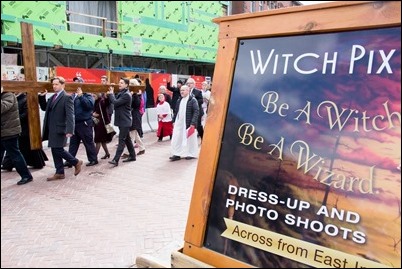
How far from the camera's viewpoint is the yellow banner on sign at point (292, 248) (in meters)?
1.67

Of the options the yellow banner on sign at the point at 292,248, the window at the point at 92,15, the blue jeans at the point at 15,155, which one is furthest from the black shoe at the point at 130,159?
the window at the point at 92,15

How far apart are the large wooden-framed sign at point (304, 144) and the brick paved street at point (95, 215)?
0.75 metres

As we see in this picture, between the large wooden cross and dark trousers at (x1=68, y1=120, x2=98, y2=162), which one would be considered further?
dark trousers at (x1=68, y1=120, x2=98, y2=162)

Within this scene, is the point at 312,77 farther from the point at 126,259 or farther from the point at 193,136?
the point at 193,136

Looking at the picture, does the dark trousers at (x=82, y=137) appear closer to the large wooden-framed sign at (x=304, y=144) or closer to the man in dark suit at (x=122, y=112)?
the man in dark suit at (x=122, y=112)

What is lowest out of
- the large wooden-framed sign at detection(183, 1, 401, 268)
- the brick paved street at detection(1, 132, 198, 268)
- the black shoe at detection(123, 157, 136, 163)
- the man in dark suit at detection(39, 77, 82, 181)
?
the black shoe at detection(123, 157, 136, 163)

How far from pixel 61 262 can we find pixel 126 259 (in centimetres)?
108

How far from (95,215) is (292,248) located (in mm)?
2986

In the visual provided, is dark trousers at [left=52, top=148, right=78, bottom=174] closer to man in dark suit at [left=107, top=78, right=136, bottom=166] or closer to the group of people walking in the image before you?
the group of people walking

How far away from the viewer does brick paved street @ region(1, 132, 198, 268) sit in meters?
2.18

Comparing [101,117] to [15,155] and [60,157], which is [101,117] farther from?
[15,155]

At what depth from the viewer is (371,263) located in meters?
1.62

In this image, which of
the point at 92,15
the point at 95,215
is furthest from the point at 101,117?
the point at 92,15

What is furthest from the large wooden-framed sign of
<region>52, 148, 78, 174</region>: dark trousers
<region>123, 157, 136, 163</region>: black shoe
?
<region>123, 157, 136, 163</region>: black shoe
